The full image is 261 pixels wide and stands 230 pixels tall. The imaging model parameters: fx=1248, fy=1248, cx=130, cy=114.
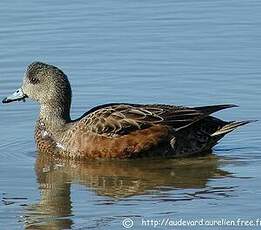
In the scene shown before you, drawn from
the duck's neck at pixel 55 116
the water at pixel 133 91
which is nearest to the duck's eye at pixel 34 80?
the duck's neck at pixel 55 116

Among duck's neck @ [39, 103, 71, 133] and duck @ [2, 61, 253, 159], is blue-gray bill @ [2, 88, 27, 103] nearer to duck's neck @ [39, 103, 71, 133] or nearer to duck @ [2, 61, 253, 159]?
duck's neck @ [39, 103, 71, 133]

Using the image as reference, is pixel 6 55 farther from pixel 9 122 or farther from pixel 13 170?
pixel 13 170

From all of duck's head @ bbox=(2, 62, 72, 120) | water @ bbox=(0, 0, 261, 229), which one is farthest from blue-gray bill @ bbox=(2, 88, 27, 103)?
water @ bbox=(0, 0, 261, 229)

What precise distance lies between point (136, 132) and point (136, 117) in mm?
166

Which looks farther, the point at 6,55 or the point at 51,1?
the point at 51,1

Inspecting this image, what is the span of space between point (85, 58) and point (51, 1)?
2.92m

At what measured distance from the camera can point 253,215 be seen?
10.7m

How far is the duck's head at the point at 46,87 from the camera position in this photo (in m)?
14.0

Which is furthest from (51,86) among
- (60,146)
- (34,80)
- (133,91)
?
(133,91)

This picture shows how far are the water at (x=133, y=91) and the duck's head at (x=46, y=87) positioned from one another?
1.37ft

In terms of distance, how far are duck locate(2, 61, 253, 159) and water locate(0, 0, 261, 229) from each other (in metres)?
0.17

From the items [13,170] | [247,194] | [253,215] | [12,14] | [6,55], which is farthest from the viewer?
[12,14]

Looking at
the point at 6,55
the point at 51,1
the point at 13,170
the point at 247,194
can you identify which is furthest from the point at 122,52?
the point at 247,194

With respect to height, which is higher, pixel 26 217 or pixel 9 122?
pixel 9 122
